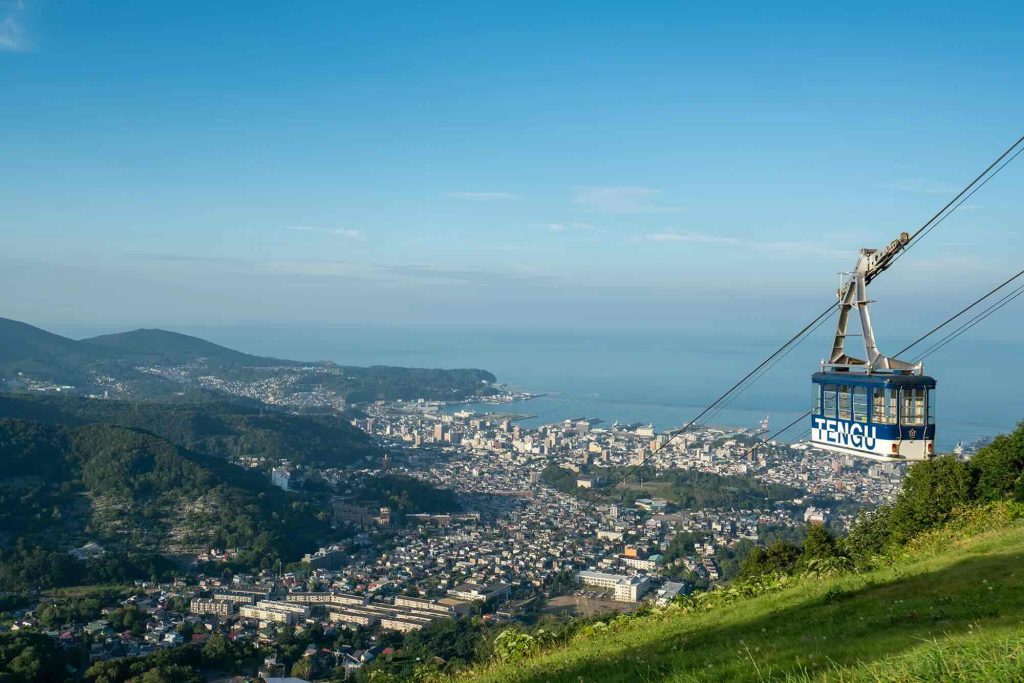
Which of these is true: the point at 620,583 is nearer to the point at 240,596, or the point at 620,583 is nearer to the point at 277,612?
the point at 277,612

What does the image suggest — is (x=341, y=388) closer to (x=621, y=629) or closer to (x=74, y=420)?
→ (x=74, y=420)

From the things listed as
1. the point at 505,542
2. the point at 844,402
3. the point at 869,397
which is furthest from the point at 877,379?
the point at 505,542

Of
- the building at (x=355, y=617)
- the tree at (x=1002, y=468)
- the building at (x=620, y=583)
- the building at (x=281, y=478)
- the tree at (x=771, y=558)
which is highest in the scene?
the tree at (x=1002, y=468)

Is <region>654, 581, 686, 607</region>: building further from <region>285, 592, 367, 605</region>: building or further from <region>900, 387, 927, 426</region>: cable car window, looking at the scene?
<region>900, 387, 927, 426</region>: cable car window

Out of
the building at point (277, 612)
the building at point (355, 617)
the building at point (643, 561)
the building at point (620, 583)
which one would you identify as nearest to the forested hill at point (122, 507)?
the building at point (277, 612)

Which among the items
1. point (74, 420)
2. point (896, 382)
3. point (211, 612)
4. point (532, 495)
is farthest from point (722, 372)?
point (896, 382)

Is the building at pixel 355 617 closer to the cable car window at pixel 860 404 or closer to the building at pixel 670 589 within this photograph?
the building at pixel 670 589

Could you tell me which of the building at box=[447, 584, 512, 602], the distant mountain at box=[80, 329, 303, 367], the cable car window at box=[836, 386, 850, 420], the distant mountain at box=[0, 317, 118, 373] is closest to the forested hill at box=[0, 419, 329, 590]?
the building at box=[447, 584, 512, 602]
